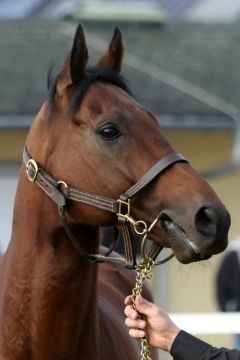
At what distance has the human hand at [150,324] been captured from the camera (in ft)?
14.6

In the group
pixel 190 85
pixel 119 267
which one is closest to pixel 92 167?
pixel 119 267

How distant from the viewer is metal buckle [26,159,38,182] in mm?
4641

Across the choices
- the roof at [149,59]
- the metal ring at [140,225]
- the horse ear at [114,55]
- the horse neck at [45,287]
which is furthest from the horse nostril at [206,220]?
the roof at [149,59]

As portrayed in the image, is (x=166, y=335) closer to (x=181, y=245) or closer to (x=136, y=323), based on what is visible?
(x=136, y=323)

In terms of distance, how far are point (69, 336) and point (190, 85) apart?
36.8 ft

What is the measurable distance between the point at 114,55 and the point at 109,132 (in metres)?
0.50

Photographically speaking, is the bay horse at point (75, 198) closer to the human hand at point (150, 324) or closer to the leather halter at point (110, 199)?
the leather halter at point (110, 199)

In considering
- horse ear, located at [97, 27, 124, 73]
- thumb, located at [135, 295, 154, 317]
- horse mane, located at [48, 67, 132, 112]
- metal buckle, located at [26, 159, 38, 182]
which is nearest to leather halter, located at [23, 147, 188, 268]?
metal buckle, located at [26, 159, 38, 182]

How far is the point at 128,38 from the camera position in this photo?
59.9 ft

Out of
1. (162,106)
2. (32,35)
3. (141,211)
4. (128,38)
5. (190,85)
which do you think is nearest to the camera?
(141,211)

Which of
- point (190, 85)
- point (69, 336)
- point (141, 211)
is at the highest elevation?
point (190, 85)

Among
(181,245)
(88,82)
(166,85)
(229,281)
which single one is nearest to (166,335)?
(181,245)

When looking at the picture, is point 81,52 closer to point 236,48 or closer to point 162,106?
point 162,106

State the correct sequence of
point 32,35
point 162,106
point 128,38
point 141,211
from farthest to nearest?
point 128,38, point 32,35, point 162,106, point 141,211
